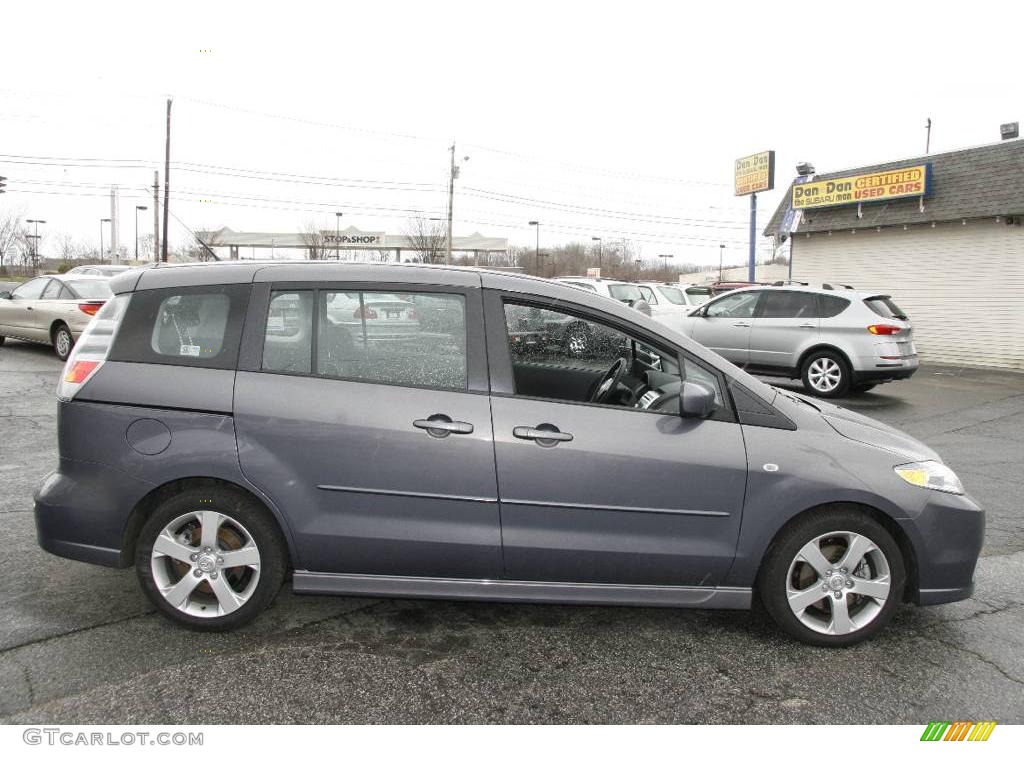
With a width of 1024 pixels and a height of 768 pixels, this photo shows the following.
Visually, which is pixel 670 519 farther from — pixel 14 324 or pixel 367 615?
pixel 14 324

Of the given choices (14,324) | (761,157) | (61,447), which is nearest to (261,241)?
(761,157)

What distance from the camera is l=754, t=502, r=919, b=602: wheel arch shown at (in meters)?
3.30

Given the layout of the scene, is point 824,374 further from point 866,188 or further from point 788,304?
point 866,188

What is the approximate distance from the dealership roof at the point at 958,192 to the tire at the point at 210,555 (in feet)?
58.2

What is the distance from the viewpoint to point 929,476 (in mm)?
3400

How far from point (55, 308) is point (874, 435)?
44.6 ft

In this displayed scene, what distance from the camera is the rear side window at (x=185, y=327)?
3.34 metres

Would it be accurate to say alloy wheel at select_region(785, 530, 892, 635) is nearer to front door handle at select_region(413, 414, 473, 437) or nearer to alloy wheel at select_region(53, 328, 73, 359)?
front door handle at select_region(413, 414, 473, 437)

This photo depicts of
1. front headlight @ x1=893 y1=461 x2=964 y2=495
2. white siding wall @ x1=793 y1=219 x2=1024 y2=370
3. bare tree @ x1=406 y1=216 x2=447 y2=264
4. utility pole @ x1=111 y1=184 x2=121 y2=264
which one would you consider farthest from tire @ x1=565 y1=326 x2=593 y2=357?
utility pole @ x1=111 y1=184 x2=121 y2=264

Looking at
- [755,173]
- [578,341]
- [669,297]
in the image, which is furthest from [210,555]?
[755,173]

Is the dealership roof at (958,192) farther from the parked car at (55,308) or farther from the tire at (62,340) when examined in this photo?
the tire at (62,340)

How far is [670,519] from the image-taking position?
3248 mm
